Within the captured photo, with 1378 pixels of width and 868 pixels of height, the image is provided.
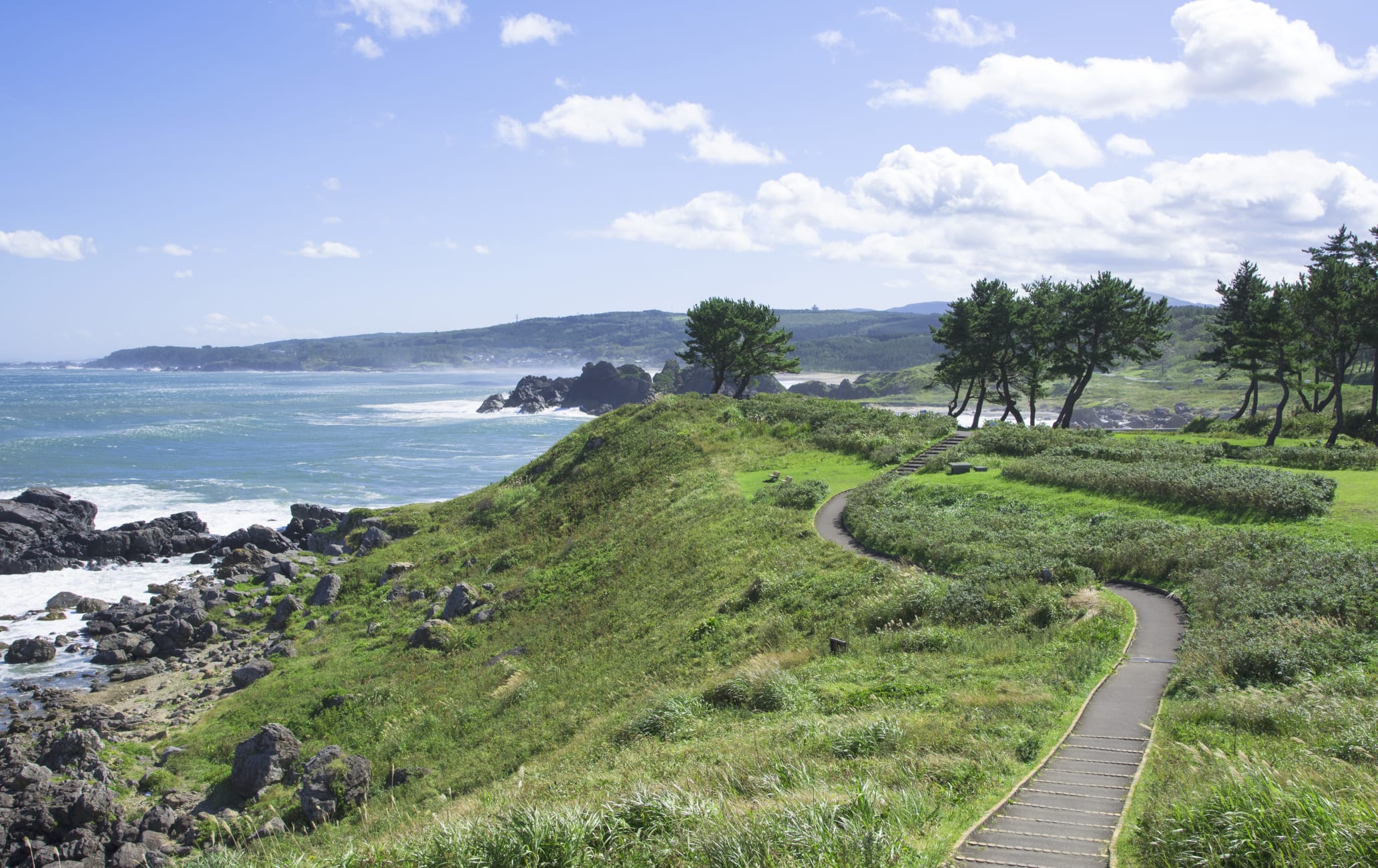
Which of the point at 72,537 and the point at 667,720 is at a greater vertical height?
the point at 667,720

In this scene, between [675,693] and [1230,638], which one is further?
[675,693]

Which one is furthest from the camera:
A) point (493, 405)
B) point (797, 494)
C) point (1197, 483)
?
point (493, 405)

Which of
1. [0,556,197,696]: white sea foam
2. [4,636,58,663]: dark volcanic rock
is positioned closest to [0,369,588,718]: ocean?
[0,556,197,696]: white sea foam

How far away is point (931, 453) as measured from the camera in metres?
40.3

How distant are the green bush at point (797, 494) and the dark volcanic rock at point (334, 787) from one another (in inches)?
737

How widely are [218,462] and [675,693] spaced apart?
280 feet

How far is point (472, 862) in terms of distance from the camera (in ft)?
28.8

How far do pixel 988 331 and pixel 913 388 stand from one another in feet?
482

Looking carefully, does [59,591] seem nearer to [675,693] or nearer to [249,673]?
[249,673]

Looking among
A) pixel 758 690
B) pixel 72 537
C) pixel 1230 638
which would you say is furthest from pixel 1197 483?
pixel 72 537

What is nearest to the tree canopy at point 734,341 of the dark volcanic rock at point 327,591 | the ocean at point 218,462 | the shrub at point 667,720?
the ocean at point 218,462

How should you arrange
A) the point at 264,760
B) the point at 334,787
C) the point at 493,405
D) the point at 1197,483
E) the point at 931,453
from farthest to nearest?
the point at 493,405
the point at 931,453
the point at 1197,483
the point at 264,760
the point at 334,787

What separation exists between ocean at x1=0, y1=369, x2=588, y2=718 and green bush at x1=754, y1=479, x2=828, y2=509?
28010 millimetres

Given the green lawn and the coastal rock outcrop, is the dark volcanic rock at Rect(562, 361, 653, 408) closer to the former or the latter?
the coastal rock outcrop
